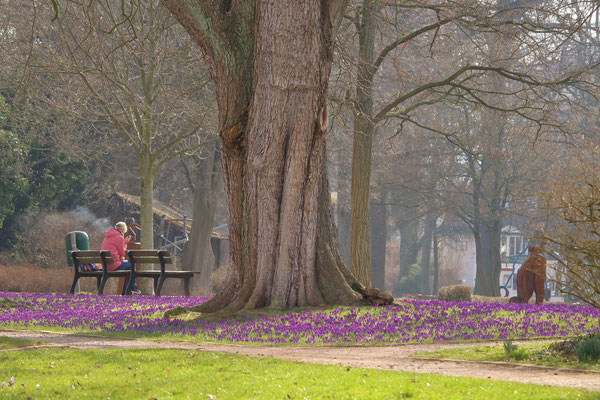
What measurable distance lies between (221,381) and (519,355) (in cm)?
313

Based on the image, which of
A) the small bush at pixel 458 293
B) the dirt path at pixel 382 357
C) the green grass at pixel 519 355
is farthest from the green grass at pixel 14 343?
the small bush at pixel 458 293

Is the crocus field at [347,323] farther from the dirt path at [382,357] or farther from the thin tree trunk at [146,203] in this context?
the thin tree trunk at [146,203]

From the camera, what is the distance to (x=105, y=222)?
3428 centimetres

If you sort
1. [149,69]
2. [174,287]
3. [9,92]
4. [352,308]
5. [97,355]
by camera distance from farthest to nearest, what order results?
[174,287] < [9,92] < [149,69] < [352,308] < [97,355]

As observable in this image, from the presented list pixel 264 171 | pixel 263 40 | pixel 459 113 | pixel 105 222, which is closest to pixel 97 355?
pixel 264 171

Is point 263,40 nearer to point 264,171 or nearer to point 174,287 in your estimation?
point 264,171

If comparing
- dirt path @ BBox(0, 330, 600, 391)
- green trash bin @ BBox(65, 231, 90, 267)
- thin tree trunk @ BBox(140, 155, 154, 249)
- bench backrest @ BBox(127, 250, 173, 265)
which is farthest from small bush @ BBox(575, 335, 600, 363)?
green trash bin @ BBox(65, 231, 90, 267)

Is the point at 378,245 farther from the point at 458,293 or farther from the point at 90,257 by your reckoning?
the point at 90,257

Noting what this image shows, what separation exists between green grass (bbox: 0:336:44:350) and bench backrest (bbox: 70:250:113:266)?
9.23m

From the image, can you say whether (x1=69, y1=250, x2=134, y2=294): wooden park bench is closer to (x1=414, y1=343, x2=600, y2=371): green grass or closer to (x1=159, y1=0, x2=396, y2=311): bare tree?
(x1=159, y1=0, x2=396, y2=311): bare tree

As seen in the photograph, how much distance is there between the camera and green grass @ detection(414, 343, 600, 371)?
26.1 ft

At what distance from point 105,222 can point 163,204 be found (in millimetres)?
6164

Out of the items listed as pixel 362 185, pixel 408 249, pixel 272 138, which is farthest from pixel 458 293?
pixel 408 249

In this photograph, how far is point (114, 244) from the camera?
65.1 feet
